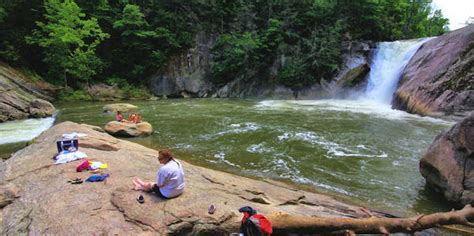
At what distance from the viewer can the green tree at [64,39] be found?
25281mm

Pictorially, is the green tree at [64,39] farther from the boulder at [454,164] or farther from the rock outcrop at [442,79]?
the boulder at [454,164]

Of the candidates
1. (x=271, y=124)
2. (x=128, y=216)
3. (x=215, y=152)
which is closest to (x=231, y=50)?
(x=271, y=124)

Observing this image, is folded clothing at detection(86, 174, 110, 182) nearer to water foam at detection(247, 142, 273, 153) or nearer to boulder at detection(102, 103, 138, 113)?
water foam at detection(247, 142, 273, 153)

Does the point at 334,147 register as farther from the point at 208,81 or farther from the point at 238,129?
the point at 208,81

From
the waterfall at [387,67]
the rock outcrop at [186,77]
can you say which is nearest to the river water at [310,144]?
the waterfall at [387,67]

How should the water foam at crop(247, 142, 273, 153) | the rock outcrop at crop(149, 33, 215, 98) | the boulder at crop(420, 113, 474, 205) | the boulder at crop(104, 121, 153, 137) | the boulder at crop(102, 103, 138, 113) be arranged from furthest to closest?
1. the rock outcrop at crop(149, 33, 215, 98)
2. the boulder at crop(102, 103, 138, 113)
3. the boulder at crop(104, 121, 153, 137)
4. the water foam at crop(247, 142, 273, 153)
5. the boulder at crop(420, 113, 474, 205)

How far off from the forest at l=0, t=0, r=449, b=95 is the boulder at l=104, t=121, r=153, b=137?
52.0 feet

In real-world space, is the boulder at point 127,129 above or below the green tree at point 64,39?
below

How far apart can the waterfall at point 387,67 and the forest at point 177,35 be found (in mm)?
3267

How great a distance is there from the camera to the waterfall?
22.2 meters

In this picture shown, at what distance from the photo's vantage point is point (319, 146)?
11.1m

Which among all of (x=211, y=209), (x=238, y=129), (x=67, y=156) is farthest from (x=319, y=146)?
(x=67, y=156)

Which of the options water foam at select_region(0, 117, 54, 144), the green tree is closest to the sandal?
water foam at select_region(0, 117, 54, 144)

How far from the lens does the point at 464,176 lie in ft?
20.4
